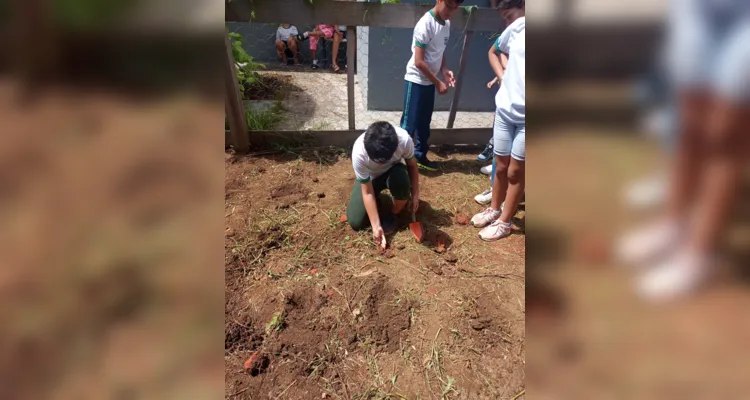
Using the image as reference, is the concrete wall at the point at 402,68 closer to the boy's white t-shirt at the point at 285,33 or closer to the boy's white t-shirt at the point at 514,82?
the boy's white t-shirt at the point at 285,33

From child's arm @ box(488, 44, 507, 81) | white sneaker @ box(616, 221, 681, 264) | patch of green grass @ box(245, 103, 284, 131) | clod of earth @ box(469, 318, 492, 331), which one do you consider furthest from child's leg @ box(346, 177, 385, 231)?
white sneaker @ box(616, 221, 681, 264)

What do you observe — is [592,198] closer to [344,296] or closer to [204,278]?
A: [204,278]

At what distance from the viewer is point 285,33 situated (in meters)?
6.76

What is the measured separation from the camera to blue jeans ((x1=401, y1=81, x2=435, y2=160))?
3768 millimetres

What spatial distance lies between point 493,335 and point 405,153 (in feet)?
4.59

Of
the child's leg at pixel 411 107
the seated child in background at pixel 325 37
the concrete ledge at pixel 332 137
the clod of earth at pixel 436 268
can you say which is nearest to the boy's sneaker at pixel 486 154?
the concrete ledge at pixel 332 137

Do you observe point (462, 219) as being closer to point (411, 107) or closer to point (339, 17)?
point (411, 107)

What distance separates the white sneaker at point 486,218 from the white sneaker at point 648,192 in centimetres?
300

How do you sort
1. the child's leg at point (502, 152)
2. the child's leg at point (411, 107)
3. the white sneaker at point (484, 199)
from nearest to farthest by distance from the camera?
the child's leg at point (502, 152), the white sneaker at point (484, 199), the child's leg at point (411, 107)

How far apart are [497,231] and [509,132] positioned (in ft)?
2.45

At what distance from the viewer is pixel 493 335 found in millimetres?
2291

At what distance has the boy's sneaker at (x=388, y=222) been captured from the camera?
3.20m

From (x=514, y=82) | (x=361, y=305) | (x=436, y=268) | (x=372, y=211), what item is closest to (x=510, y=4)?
(x=514, y=82)

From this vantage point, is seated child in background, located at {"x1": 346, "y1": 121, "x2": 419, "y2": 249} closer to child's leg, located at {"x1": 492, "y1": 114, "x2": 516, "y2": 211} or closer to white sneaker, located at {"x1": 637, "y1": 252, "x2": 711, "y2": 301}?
→ child's leg, located at {"x1": 492, "y1": 114, "x2": 516, "y2": 211}
